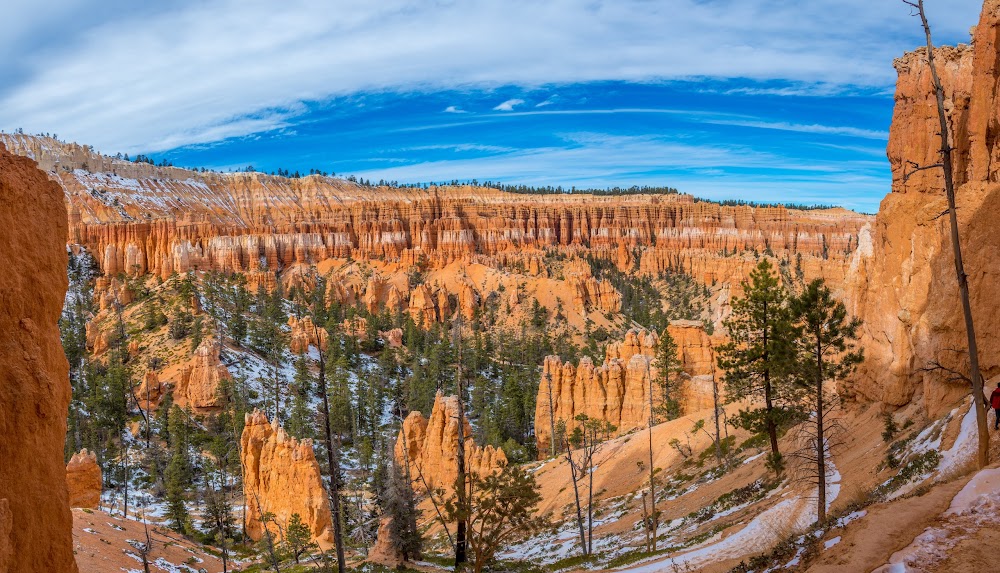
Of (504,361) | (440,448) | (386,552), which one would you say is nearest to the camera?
(386,552)

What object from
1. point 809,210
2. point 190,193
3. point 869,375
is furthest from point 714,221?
point 869,375

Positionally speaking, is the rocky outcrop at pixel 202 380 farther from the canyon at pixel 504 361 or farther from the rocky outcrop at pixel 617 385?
the rocky outcrop at pixel 617 385

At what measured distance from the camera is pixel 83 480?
111ft

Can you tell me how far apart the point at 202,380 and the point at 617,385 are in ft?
127

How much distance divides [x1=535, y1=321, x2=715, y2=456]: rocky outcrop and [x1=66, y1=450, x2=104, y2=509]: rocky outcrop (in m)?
31.4

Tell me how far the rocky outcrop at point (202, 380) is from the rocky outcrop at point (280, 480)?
21299mm

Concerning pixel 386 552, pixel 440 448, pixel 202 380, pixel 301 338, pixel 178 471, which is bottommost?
pixel 178 471

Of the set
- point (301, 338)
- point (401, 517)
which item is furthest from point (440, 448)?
point (301, 338)

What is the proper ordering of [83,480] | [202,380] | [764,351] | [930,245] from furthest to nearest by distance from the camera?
[202,380] < [83,480] < [764,351] < [930,245]

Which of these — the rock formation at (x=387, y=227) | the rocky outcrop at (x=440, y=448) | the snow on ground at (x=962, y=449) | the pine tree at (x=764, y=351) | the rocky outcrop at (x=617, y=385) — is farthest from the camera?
the rock formation at (x=387, y=227)

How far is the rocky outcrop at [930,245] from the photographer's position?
18469 millimetres

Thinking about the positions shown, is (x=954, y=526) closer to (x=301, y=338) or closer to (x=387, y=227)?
(x=301, y=338)

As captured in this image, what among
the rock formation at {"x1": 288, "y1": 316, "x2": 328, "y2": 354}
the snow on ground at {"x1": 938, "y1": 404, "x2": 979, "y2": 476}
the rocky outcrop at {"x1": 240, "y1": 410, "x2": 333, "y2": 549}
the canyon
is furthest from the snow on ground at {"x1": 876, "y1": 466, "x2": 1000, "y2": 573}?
the rock formation at {"x1": 288, "y1": 316, "x2": 328, "y2": 354}

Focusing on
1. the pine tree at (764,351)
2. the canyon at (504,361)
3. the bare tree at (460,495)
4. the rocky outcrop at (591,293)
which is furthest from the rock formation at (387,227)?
the bare tree at (460,495)
